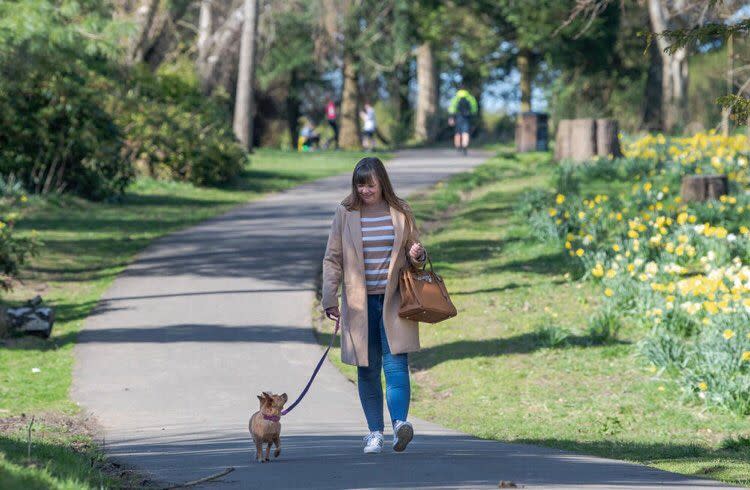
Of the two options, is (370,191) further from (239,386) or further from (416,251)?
(239,386)

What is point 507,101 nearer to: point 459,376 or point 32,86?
point 32,86

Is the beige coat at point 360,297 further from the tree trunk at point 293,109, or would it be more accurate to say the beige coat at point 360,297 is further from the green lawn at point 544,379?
the tree trunk at point 293,109

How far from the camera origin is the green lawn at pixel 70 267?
22.3 feet

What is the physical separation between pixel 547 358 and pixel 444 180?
600 inches

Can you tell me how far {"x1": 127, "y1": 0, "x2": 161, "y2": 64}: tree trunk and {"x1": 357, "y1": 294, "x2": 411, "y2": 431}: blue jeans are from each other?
24.7m

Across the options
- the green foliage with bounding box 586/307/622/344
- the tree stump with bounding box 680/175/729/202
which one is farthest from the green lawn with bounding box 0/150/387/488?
the tree stump with bounding box 680/175/729/202

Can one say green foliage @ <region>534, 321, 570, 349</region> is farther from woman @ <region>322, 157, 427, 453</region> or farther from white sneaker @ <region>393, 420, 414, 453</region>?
white sneaker @ <region>393, 420, 414, 453</region>

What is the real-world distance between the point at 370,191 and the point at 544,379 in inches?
159

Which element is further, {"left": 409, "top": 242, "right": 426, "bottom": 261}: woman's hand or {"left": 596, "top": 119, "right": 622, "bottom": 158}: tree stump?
{"left": 596, "top": 119, "right": 622, "bottom": 158}: tree stump

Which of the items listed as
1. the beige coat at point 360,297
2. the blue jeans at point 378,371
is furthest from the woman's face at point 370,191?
the blue jeans at point 378,371

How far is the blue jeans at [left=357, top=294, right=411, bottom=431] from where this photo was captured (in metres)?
7.47

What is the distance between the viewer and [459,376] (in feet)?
36.5

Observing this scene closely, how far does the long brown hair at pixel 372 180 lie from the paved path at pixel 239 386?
1.37 m

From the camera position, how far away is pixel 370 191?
739 cm
